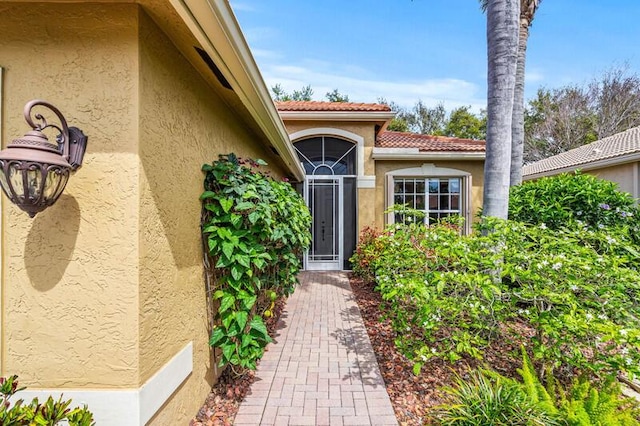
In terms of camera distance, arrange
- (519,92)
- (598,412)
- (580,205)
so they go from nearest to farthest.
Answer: (598,412), (580,205), (519,92)

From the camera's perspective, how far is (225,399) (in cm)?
339

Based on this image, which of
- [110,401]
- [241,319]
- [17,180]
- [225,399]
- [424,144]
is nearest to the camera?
[17,180]

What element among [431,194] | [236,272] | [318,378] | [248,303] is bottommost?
[318,378]

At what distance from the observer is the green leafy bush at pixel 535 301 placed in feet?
10.2

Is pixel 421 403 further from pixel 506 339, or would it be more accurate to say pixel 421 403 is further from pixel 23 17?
pixel 23 17

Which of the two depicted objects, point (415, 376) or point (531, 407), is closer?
point (531, 407)

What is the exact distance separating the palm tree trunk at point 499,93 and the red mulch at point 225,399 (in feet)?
16.7

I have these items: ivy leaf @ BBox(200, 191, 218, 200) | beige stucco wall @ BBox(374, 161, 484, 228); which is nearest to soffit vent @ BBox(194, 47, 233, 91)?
ivy leaf @ BBox(200, 191, 218, 200)

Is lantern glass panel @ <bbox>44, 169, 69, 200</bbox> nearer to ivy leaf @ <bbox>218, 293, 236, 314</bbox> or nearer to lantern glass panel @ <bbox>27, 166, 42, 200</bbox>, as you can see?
lantern glass panel @ <bbox>27, 166, 42, 200</bbox>

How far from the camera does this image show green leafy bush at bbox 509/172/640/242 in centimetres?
634

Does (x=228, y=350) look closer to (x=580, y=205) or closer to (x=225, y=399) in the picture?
(x=225, y=399)

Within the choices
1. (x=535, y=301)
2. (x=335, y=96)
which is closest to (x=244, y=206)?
(x=535, y=301)

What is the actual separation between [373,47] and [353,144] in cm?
590

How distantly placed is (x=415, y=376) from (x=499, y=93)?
521 centimetres
